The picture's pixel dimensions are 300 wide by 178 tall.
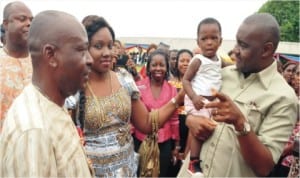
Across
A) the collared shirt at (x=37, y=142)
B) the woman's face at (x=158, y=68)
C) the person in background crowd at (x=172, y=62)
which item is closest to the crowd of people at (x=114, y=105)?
the collared shirt at (x=37, y=142)

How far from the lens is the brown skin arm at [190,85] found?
120 inches

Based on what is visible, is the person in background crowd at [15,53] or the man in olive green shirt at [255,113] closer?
→ the man in olive green shirt at [255,113]

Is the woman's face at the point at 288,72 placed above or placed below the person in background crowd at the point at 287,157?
above

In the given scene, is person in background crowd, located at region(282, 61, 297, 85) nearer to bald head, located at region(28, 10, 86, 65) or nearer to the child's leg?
the child's leg

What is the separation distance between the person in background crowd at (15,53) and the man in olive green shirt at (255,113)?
1577 millimetres

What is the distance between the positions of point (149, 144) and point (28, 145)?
222 centimetres

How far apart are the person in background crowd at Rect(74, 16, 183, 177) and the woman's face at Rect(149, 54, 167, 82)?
1.91 metres

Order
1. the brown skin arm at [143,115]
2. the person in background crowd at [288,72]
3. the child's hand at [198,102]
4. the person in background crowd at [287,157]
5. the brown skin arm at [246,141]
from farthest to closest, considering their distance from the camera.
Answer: the person in background crowd at [288,72] → the person in background crowd at [287,157] → the child's hand at [198,102] → the brown skin arm at [143,115] → the brown skin arm at [246,141]

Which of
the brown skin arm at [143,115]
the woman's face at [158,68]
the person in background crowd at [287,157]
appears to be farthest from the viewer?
the woman's face at [158,68]

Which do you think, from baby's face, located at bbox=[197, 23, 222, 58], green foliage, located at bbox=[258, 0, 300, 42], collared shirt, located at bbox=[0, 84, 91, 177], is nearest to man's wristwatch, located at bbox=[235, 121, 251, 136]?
collared shirt, located at bbox=[0, 84, 91, 177]

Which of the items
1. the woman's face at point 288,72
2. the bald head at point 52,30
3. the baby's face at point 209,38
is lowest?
the woman's face at point 288,72

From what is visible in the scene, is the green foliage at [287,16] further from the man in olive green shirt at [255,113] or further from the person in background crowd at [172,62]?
the man in olive green shirt at [255,113]

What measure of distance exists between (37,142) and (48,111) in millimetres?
165

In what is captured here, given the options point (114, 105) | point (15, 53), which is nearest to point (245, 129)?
point (114, 105)
